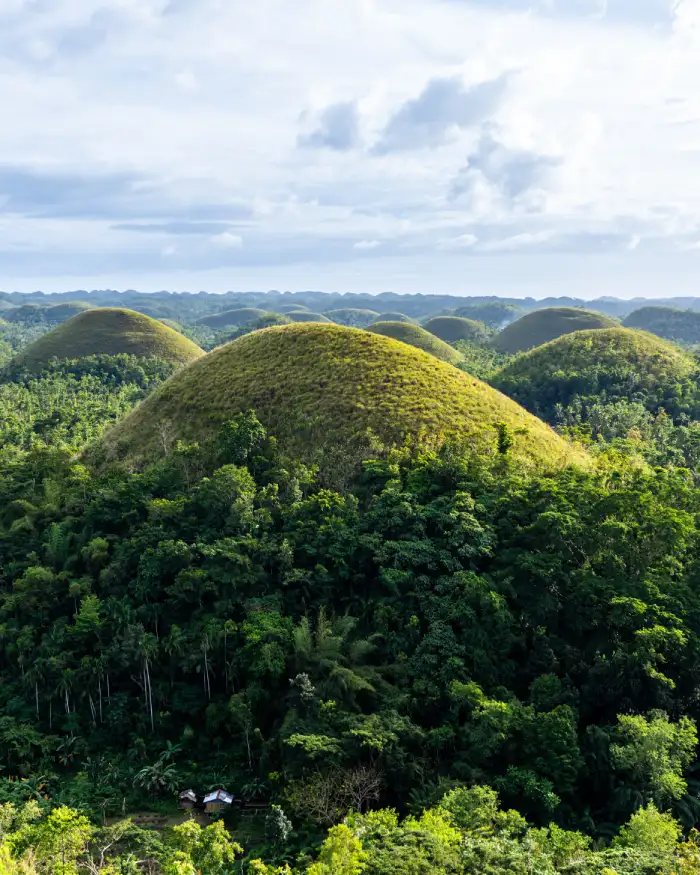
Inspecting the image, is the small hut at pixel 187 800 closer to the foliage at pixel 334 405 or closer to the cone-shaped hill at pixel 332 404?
the foliage at pixel 334 405

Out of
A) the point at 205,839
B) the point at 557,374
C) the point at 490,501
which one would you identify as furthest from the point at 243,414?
the point at 557,374

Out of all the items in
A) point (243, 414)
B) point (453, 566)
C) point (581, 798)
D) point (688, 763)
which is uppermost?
point (243, 414)

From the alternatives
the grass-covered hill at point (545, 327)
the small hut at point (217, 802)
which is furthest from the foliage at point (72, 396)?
the grass-covered hill at point (545, 327)

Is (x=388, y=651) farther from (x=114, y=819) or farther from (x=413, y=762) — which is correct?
(x=114, y=819)

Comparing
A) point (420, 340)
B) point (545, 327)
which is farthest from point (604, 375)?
point (545, 327)

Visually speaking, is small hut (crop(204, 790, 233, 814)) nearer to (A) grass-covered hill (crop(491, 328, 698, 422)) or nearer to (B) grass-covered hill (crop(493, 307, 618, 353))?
(A) grass-covered hill (crop(491, 328, 698, 422))

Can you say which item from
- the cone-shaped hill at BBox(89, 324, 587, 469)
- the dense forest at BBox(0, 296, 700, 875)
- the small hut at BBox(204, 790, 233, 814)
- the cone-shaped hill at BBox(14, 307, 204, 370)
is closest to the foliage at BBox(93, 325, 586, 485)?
the cone-shaped hill at BBox(89, 324, 587, 469)

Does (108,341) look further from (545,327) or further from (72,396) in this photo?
(545,327)
